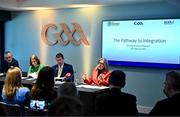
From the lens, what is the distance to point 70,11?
25.1ft

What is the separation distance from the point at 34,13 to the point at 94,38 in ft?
6.54

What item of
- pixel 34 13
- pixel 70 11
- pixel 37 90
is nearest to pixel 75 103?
pixel 37 90

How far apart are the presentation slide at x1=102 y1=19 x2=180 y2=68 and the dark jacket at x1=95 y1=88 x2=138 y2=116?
10.0ft

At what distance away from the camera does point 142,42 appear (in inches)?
256

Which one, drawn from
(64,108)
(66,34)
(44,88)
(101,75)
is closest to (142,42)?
(101,75)

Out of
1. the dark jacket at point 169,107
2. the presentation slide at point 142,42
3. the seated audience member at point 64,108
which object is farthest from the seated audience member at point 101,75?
the seated audience member at point 64,108

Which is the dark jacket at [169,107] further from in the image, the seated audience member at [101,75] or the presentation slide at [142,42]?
the presentation slide at [142,42]

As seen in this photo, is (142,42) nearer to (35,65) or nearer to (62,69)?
(62,69)

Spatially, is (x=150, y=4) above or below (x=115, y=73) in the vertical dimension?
above

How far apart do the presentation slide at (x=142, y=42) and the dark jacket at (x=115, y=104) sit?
3.05 m

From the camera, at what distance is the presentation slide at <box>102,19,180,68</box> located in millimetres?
6131

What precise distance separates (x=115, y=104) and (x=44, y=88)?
1.11m

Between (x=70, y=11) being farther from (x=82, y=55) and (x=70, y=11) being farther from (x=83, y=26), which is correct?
(x=82, y=55)

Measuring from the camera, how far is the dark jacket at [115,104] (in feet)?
10.8
